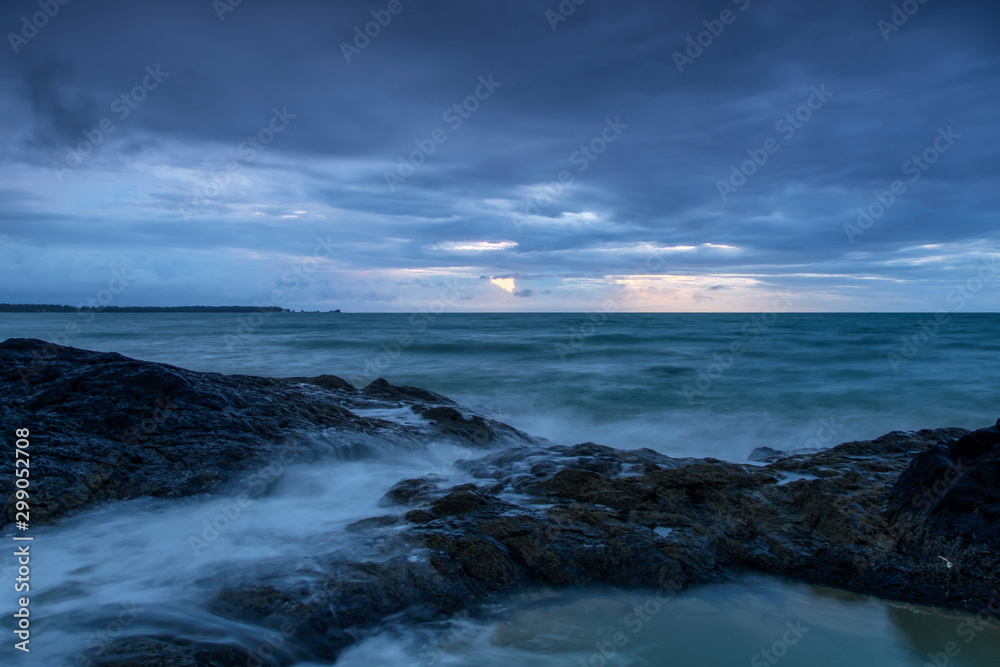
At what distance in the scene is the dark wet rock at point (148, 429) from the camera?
5.34 meters

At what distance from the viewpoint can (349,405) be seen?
931 centimetres

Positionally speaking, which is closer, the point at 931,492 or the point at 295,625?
the point at 295,625

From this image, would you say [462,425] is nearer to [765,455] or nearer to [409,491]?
[409,491]

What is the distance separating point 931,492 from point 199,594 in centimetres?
552

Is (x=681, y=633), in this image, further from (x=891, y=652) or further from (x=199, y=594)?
(x=199, y=594)

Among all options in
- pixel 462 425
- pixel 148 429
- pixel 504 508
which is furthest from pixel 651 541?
pixel 148 429

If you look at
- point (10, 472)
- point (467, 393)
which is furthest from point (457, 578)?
point (467, 393)

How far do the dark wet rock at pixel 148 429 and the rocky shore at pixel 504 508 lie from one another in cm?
2

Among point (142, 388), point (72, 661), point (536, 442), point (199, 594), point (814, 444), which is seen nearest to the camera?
point (72, 661)

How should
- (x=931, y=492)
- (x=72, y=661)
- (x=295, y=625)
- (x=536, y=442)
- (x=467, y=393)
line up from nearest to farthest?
1. (x=72, y=661)
2. (x=295, y=625)
3. (x=931, y=492)
4. (x=536, y=442)
5. (x=467, y=393)

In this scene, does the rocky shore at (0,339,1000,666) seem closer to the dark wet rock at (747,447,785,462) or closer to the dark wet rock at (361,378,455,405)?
the dark wet rock at (747,447,785,462)

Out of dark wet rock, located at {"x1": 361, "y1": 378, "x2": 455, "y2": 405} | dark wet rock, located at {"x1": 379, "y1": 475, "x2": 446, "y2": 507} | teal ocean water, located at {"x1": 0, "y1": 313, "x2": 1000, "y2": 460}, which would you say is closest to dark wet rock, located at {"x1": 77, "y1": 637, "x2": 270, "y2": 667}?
dark wet rock, located at {"x1": 379, "y1": 475, "x2": 446, "y2": 507}

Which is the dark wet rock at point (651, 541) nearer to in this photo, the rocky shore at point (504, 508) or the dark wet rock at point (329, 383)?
the rocky shore at point (504, 508)

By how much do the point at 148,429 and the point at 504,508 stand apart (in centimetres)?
383
